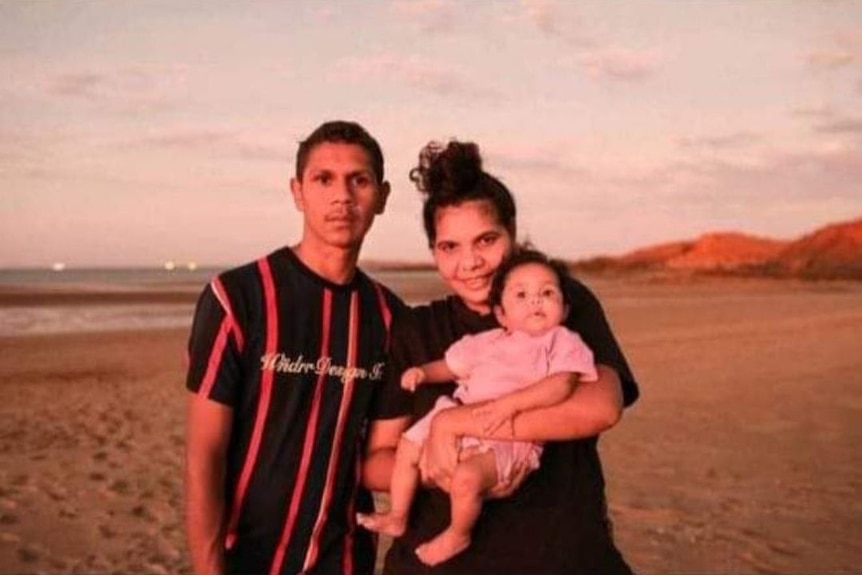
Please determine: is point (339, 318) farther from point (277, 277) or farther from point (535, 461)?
point (535, 461)

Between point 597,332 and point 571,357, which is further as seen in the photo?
point 597,332

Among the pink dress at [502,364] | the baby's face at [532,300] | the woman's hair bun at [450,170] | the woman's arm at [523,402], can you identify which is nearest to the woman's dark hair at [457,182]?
the woman's hair bun at [450,170]

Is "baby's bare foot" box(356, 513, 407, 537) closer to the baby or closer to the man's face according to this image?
the baby

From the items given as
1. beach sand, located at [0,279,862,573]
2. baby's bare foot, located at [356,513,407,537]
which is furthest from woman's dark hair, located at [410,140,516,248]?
beach sand, located at [0,279,862,573]

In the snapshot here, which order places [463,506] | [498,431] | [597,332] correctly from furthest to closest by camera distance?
[597,332] → [498,431] → [463,506]

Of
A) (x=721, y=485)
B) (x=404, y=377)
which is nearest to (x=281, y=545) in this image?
(x=404, y=377)

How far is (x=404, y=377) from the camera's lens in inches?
128

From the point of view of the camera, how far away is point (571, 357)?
310cm

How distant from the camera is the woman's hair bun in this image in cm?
325

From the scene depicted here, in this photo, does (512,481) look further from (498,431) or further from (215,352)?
(215,352)

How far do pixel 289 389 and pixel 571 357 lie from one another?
42.0 inches

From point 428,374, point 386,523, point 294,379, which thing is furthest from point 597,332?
point 294,379

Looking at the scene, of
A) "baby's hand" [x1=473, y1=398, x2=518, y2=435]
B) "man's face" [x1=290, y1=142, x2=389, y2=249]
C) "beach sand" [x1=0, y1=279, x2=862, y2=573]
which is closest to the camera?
"baby's hand" [x1=473, y1=398, x2=518, y2=435]

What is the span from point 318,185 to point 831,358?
54.5 feet
